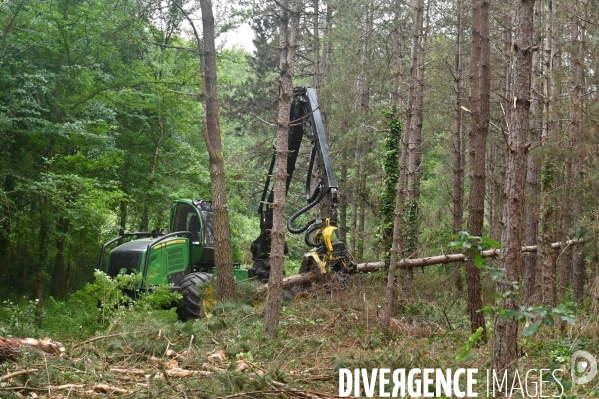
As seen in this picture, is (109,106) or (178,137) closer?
(109,106)

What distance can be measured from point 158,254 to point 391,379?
668 cm

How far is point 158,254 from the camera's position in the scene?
12.5 meters

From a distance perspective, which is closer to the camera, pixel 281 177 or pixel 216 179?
pixel 281 177

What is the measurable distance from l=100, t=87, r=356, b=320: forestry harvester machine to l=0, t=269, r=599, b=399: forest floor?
0.86 metres

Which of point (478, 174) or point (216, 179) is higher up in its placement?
point (478, 174)

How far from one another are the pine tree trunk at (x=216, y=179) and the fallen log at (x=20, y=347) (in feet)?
13.7

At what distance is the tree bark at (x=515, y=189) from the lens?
6.16 meters

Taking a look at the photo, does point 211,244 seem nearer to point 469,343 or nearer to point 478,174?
point 478,174

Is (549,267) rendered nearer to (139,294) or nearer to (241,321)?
(241,321)

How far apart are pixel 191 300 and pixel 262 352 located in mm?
3849

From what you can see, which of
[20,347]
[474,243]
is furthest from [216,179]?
[474,243]

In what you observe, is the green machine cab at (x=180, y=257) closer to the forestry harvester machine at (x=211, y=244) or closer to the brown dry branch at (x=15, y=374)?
the forestry harvester machine at (x=211, y=244)

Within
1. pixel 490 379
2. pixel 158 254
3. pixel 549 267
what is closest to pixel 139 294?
pixel 158 254

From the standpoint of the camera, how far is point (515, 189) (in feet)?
20.3
